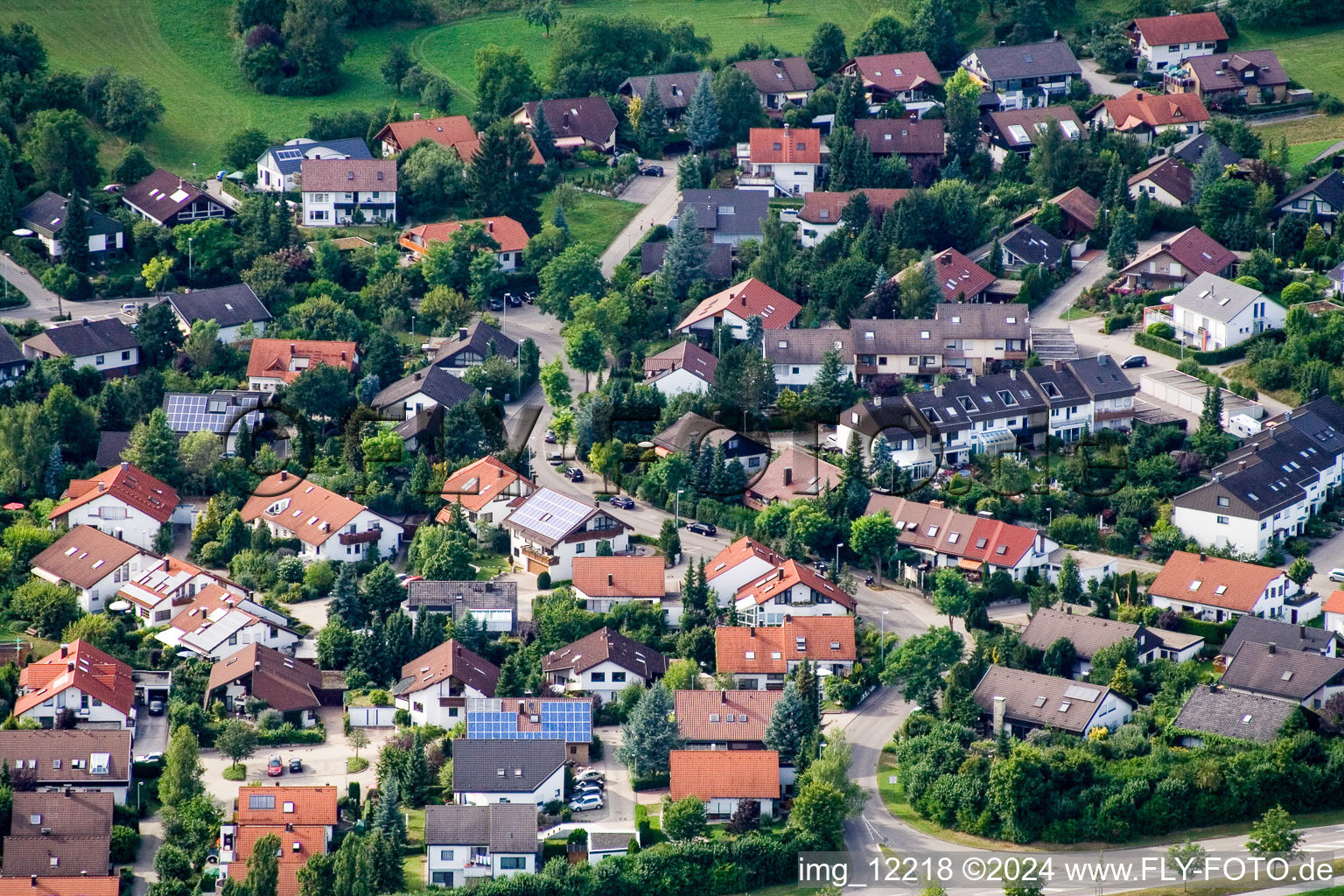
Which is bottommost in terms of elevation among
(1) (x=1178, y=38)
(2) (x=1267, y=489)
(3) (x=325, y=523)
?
(3) (x=325, y=523)

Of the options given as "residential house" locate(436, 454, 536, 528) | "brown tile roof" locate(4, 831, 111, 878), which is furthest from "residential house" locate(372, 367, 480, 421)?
"brown tile roof" locate(4, 831, 111, 878)

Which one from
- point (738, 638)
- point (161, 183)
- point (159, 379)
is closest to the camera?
point (738, 638)

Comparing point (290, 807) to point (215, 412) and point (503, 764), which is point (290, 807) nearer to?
point (503, 764)

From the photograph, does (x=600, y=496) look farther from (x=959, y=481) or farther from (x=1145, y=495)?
(x=1145, y=495)

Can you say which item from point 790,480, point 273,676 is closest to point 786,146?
point 790,480

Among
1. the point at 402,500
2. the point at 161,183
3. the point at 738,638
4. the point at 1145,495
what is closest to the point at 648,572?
the point at 738,638
